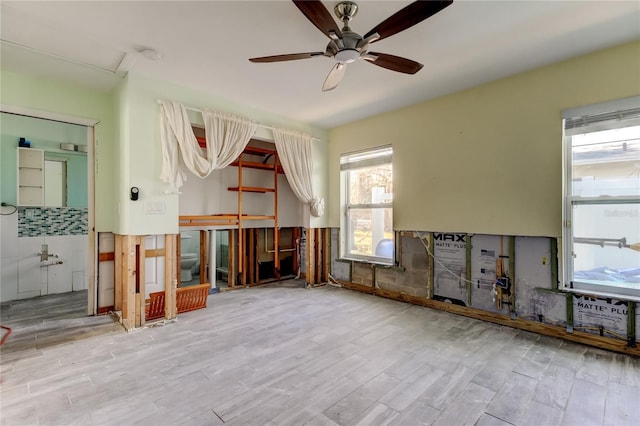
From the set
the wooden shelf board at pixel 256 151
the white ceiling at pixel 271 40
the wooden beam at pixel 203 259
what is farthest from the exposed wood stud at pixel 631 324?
the wooden beam at pixel 203 259

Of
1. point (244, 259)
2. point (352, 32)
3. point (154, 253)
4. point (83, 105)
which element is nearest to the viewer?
point (352, 32)

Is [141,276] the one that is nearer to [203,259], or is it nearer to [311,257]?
[203,259]

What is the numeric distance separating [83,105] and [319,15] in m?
3.33

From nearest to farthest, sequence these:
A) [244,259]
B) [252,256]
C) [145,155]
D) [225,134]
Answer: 1. [145,155]
2. [225,134]
3. [244,259]
4. [252,256]

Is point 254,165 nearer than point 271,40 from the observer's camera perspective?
No

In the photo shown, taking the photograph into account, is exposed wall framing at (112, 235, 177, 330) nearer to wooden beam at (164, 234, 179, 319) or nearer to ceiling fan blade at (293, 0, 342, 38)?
wooden beam at (164, 234, 179, 319)

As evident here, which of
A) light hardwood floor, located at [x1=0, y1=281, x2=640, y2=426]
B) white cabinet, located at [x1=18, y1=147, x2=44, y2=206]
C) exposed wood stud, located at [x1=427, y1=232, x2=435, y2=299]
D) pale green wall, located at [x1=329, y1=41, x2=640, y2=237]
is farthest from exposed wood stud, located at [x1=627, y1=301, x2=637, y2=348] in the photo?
white cabinet, located at [x1=18, y1=147, x2=44, y2=206]

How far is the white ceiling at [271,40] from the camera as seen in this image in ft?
7.18

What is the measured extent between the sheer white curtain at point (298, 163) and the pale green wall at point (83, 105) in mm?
2188

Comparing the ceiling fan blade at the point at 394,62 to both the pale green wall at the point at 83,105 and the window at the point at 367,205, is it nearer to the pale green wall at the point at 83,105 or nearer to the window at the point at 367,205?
the window at the point at 367,205

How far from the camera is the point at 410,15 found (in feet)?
5.96

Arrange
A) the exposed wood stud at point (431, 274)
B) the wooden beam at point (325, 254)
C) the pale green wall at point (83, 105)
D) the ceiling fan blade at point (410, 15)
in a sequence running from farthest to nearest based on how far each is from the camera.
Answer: the wooden beam at point (325, 254) < the exposed wood stud at point (431, 274) < the pale green wall at point (83, 105) < the ceiling fan blade at point (410, 15)

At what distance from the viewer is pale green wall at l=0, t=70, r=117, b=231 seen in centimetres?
310

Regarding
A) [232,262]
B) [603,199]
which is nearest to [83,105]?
[232,262]
